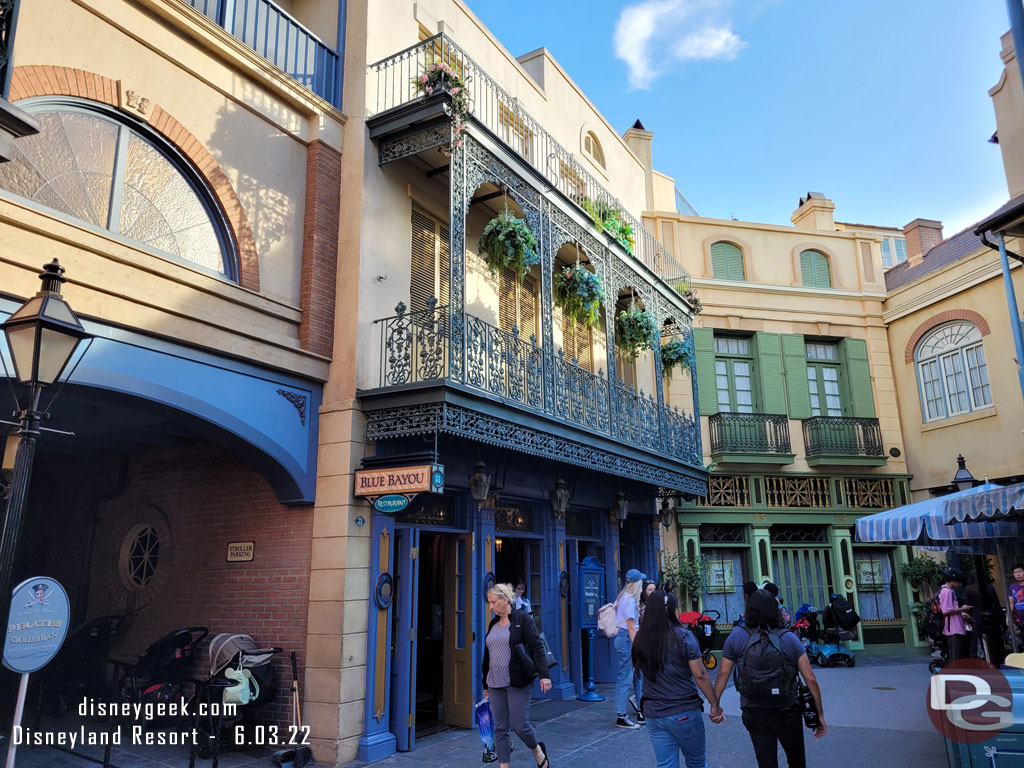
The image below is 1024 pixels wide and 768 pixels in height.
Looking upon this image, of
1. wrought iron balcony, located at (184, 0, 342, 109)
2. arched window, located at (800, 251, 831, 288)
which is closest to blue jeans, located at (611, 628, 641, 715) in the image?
wrought iron balcony, located at (184, 0, 342, 109)

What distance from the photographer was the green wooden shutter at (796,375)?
18125mm

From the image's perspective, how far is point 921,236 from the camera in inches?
821

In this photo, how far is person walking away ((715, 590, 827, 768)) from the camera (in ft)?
15.8

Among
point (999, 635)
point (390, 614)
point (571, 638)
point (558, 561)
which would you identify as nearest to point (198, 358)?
point (390, 614)

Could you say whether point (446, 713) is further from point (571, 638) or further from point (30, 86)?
point (30, 86)

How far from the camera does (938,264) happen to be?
18.9m

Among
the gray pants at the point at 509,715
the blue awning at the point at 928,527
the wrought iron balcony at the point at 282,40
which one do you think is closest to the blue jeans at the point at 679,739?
the gray pants at the point at 509,715

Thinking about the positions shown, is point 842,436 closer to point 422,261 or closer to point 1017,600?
point 1017,600

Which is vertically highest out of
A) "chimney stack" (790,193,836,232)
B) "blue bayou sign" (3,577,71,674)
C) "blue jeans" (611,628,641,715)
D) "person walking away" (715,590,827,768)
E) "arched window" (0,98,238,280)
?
"chimney stack" (790,193,836,232)

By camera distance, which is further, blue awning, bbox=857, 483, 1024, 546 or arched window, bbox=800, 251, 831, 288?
arched window, bbox=800, 251, 831, 288

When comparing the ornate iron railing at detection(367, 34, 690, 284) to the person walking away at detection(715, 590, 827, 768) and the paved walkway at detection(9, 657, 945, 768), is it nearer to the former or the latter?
the person walking away at detection(715, 590, 827, 768)

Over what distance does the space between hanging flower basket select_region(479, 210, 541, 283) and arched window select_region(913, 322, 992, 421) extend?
11.9 m

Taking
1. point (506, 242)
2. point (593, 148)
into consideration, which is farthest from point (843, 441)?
point (506, 242)

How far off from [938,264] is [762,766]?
1748 cm
